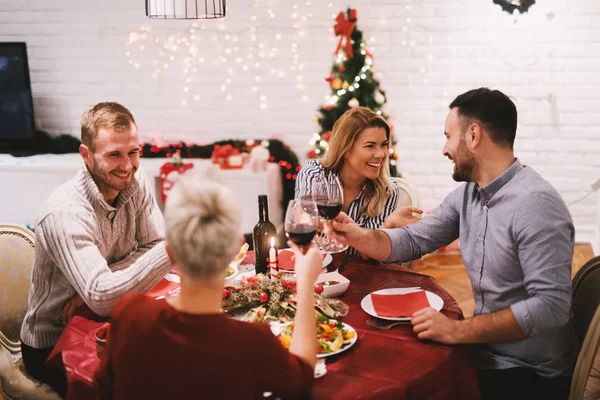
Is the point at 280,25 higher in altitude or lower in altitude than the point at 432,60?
higher

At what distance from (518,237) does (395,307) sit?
1.34 feet

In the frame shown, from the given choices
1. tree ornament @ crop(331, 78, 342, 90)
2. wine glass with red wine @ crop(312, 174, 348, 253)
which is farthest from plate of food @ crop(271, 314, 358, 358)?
tree ornament @ crop(331, 78, 342, 90)

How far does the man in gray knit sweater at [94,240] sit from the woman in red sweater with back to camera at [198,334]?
21.5 inches

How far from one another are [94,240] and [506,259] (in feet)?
4.24

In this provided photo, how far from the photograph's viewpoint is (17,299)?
2.22 meters

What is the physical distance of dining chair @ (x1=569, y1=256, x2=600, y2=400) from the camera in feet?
5.43

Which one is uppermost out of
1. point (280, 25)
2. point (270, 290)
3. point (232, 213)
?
point (280, 25)

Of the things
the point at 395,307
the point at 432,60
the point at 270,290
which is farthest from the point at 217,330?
the point at 432,60

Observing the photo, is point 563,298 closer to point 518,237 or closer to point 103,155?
point 518,237

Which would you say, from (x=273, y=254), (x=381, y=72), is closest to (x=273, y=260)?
(x=273, y=254)

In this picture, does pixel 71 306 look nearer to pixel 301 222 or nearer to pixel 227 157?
pixel 301 222

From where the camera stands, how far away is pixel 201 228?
3.85 feet

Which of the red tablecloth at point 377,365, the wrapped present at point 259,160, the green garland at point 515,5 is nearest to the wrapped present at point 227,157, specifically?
the wrapped present at point 259,160

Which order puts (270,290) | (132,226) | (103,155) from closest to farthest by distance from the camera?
(270,290), (103,155), (132,226)
